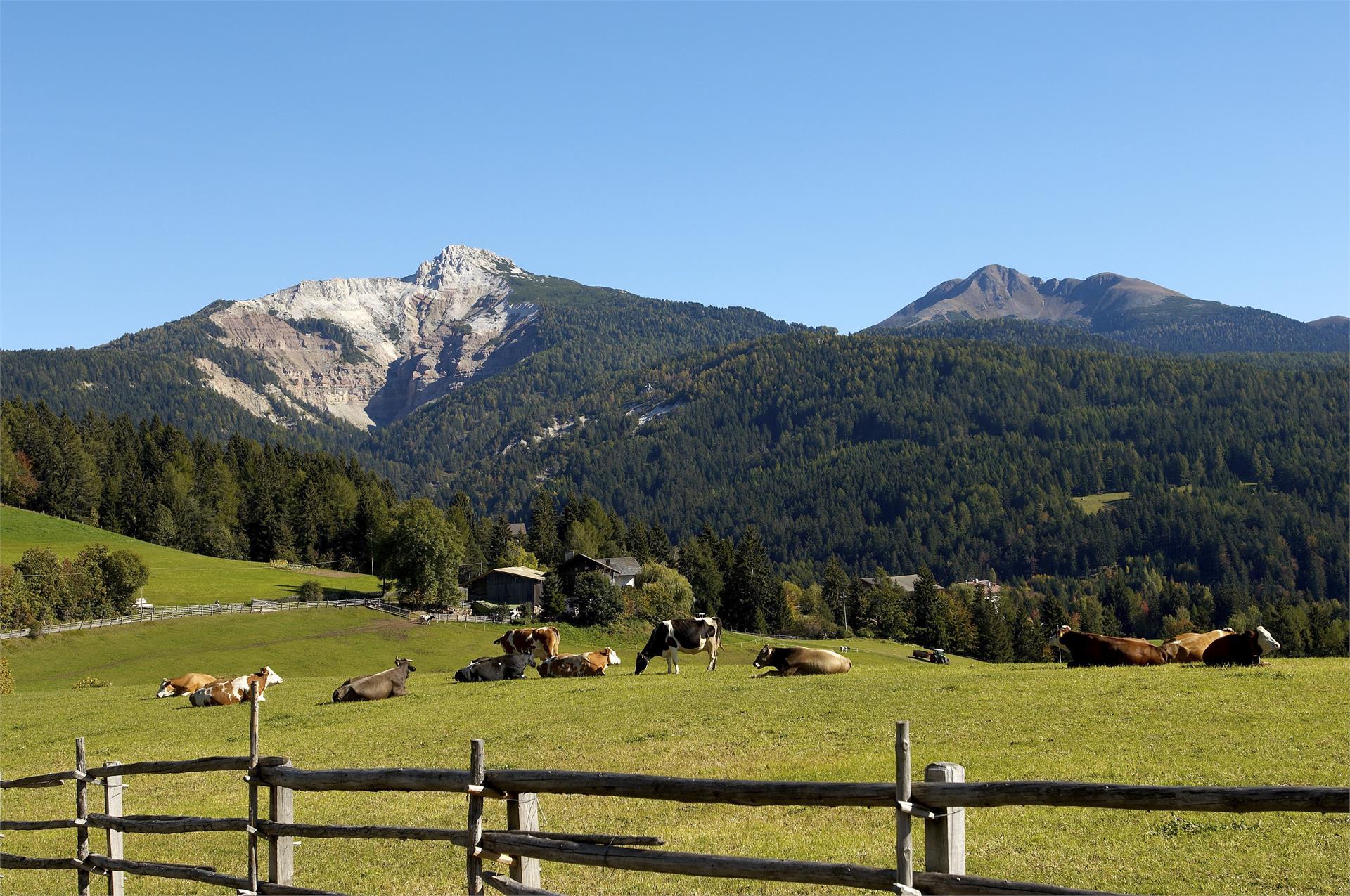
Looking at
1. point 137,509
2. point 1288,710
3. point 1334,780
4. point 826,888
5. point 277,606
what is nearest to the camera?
point 826,888

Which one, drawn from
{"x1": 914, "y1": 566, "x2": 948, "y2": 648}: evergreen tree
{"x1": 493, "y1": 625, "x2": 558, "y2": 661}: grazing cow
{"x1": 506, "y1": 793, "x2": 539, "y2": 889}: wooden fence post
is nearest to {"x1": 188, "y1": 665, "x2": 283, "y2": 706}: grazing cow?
{"x1": 493, "y1": 625, "x2": 558, "y2": 661}: grazing cow

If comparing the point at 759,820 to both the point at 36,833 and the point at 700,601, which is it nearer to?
the point at 36,833

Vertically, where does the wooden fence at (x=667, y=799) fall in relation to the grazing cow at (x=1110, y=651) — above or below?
above

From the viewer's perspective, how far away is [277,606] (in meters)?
104

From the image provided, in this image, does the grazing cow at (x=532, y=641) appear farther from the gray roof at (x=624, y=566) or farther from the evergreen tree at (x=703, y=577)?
the evergreen tree at (x=703, y=577)

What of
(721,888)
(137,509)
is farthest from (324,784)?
(137,509)

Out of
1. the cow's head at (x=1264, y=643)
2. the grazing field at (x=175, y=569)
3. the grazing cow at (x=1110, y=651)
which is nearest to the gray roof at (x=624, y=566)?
the grazing field at (x=175, y=569)

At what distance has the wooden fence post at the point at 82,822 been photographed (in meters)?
15.3

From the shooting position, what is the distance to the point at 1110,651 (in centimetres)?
3164

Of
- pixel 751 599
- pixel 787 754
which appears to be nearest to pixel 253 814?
pixel 787 754

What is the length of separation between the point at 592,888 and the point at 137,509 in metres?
158

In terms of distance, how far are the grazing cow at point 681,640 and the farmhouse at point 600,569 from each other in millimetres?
73603

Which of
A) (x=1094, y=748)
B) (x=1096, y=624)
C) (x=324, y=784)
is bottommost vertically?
(x=1096, y=624)

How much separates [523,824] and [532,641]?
41.1 m
